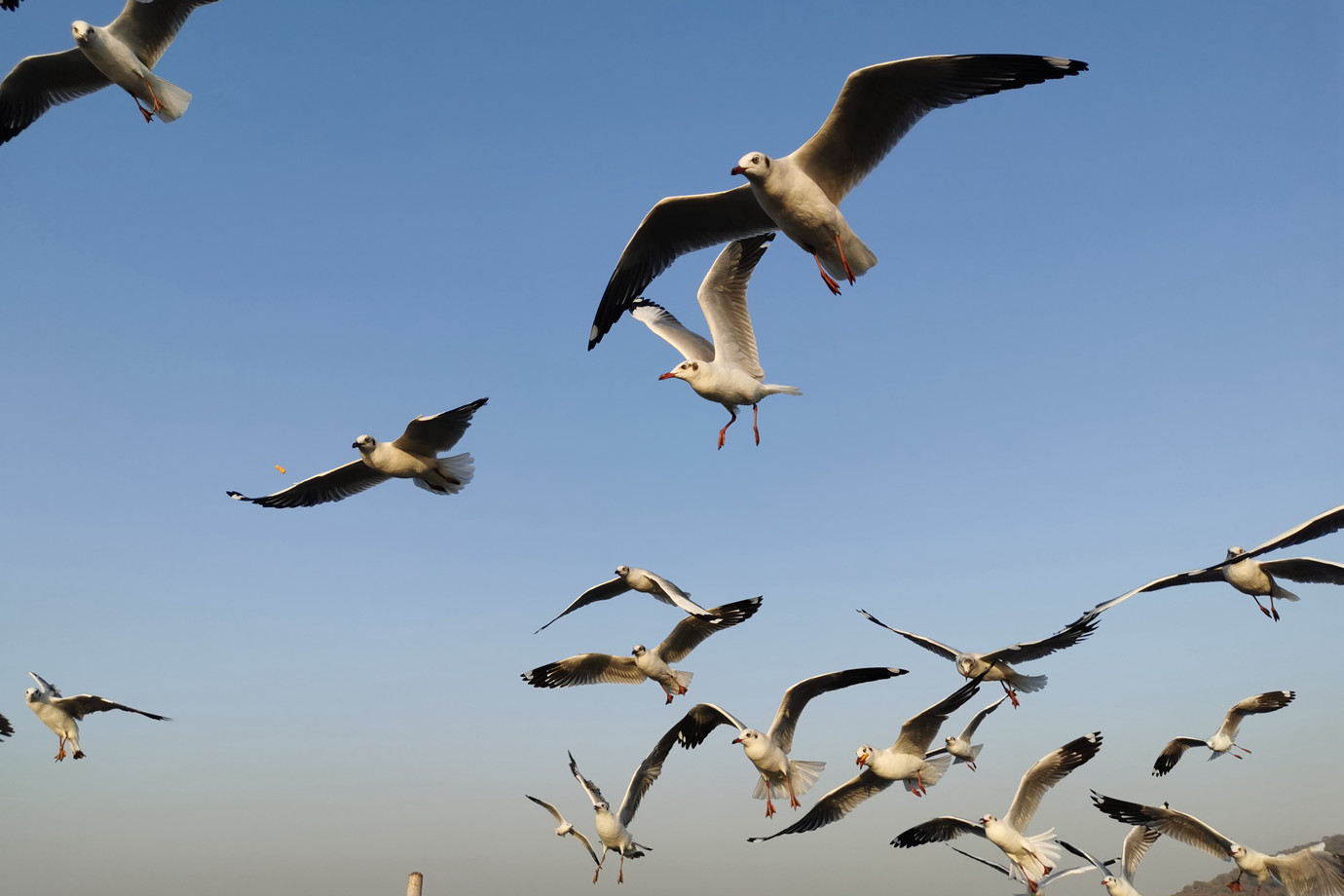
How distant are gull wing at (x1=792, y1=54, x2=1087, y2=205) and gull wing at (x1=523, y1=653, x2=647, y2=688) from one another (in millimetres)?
6774

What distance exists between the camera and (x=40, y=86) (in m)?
12.6

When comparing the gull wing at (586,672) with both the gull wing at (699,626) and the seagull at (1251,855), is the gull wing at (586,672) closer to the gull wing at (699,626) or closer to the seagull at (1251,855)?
the gull wing at (699,626)

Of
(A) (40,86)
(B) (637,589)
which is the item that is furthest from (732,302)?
(A) (40,86)

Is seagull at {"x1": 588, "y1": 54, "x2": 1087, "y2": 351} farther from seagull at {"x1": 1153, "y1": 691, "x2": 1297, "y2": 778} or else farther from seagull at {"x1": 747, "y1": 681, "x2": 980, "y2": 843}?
seagull at {"x1": 1153, "y1": 691, "x2": 1297, "y2": 778}

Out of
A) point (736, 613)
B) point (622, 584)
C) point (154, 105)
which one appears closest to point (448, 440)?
point (622, 584)

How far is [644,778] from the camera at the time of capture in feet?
48.2

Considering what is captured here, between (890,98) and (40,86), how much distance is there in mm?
9599

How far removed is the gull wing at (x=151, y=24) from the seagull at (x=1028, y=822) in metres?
12.5

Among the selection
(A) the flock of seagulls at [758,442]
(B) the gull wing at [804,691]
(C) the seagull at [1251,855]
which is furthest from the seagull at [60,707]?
(C) the seagull at [1251,855]

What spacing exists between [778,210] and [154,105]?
22.3ft

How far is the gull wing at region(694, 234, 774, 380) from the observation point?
12.4 meters

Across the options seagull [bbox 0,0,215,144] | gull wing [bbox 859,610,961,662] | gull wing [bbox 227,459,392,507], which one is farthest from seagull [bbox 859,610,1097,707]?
seagull [bbox 0,0,215,144]

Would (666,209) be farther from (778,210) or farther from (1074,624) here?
(1074,624)

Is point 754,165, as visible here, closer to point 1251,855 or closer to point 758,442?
point 758,442
